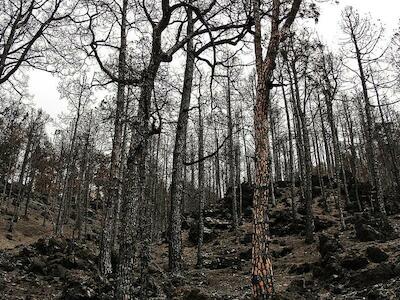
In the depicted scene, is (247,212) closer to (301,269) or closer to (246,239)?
→ (246,239)

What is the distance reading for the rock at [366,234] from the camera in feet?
53.3

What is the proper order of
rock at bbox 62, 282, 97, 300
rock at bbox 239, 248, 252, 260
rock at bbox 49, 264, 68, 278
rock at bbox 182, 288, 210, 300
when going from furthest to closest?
rock at bbox 239, 248, 252, 260, rock at bbox 49, 264, 68, 278, rock at bbox 62, 282, 97, 300, rock at bbox 182, 288, 210, 300

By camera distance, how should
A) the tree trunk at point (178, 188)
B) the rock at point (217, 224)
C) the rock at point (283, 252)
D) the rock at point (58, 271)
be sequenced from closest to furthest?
the tree trunk at point (178, 188)
the rock at point (58, 271)
the rock at point (283, 252)
the rock at point (217, 224)

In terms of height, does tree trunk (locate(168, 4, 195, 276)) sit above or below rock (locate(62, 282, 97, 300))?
above

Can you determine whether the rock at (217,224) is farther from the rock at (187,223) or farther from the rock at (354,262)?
the rock at (354,262)

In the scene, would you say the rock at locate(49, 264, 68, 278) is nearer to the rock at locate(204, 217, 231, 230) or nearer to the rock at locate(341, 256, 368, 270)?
the rock at locate(341, 256, 368, 270)

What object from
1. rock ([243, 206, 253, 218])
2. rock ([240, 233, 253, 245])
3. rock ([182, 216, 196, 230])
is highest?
rock ([243, 206, 253, 218])

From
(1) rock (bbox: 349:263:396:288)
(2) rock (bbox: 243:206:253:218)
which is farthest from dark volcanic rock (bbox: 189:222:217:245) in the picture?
(1) rock (bbox: 349:263:396:288)

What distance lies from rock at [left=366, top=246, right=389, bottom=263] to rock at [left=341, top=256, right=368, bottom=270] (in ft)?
1.43

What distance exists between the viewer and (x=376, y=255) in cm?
1201

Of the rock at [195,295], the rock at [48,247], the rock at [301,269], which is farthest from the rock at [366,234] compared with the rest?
the rock at [48,247]

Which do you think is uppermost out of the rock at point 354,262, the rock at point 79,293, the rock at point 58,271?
the rock at point 354,262

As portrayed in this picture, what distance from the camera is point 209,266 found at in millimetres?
17828

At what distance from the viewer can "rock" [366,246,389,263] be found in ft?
38.9
